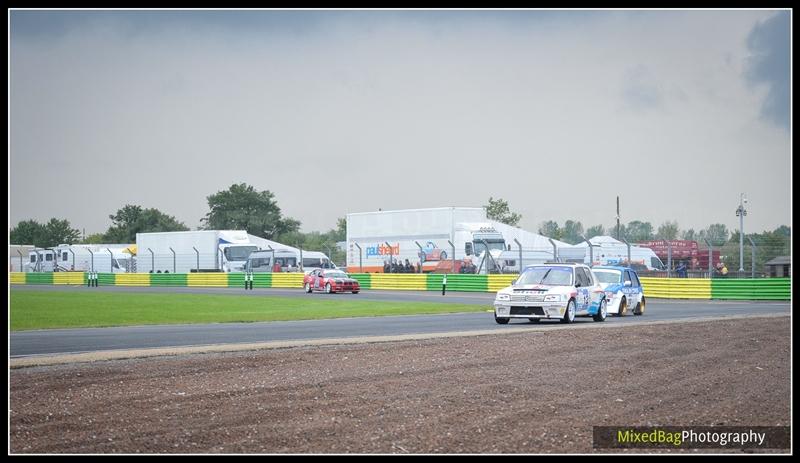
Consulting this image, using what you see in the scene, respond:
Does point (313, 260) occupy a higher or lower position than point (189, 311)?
higher

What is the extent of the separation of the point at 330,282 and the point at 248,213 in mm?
74721

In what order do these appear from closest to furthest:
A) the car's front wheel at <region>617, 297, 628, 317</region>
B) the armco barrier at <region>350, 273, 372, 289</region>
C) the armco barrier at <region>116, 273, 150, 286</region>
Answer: the car's front wheel at <region>617, 297, 628, 317</region>
the armco barrier at <region>350, 273, 372, 289</region>
the armco barrier at <region>116, 273, 150, 286</region>

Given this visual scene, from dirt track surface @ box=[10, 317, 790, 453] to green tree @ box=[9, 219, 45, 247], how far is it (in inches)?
3478

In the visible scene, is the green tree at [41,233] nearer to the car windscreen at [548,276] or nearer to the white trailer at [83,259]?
the white trailer at [83,259]

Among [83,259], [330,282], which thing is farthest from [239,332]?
[83,259]

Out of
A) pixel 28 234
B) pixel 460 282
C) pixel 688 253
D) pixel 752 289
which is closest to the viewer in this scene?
pixel 752 289

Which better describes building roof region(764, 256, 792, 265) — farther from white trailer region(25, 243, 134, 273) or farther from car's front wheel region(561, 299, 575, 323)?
white trailer region(25, 243, 134, 273)

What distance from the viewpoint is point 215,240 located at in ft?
231

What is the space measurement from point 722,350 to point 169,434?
1003cm

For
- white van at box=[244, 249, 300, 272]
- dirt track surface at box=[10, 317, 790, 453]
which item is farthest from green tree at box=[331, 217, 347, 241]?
dirt track surface at box=[10, 317, 790, 453]

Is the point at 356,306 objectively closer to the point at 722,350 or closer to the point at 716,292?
the point at 716,292

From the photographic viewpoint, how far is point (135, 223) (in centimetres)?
11875

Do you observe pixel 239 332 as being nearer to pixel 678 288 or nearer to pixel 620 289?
pixel 620 289

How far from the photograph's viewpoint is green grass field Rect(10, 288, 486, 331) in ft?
85.5
